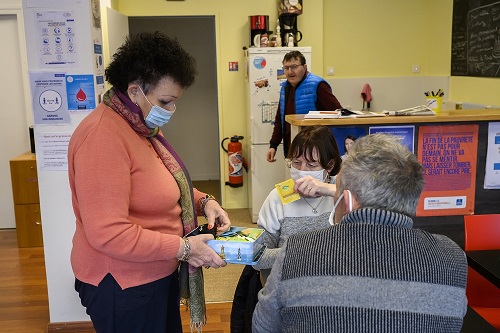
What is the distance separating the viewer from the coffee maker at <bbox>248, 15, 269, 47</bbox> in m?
5.06

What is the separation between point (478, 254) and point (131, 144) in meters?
1.54

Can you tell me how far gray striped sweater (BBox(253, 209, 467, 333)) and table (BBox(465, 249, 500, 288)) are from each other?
0.86 meters

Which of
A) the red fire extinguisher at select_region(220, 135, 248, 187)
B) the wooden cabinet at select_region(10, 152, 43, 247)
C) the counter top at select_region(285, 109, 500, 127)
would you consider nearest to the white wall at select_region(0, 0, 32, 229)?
the wooden cabinet at select_region(10, 152, 43, 247)

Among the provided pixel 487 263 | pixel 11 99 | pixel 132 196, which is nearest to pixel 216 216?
pixel 132 196

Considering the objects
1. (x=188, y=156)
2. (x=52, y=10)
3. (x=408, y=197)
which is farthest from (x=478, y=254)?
(x=188, y=156)

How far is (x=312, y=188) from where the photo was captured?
6.43 feet

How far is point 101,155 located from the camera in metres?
1.46

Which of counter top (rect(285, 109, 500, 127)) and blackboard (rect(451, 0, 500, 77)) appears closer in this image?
counter top (rect(285, 109, 500, 127))

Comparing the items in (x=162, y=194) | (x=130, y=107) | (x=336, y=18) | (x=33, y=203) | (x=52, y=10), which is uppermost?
(x=336, y=18)

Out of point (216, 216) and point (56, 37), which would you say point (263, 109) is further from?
point (216, 216)

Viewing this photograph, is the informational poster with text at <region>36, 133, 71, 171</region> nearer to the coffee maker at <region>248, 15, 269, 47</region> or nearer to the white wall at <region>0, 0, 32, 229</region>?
the white wall at <region>0, 0, 32, 229</region>

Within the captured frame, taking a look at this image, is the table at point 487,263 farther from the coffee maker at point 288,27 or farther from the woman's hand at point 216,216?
the coffee maker at point 288,27

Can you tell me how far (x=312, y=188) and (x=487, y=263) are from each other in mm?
793

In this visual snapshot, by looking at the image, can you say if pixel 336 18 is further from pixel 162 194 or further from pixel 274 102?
pixel 162 194
